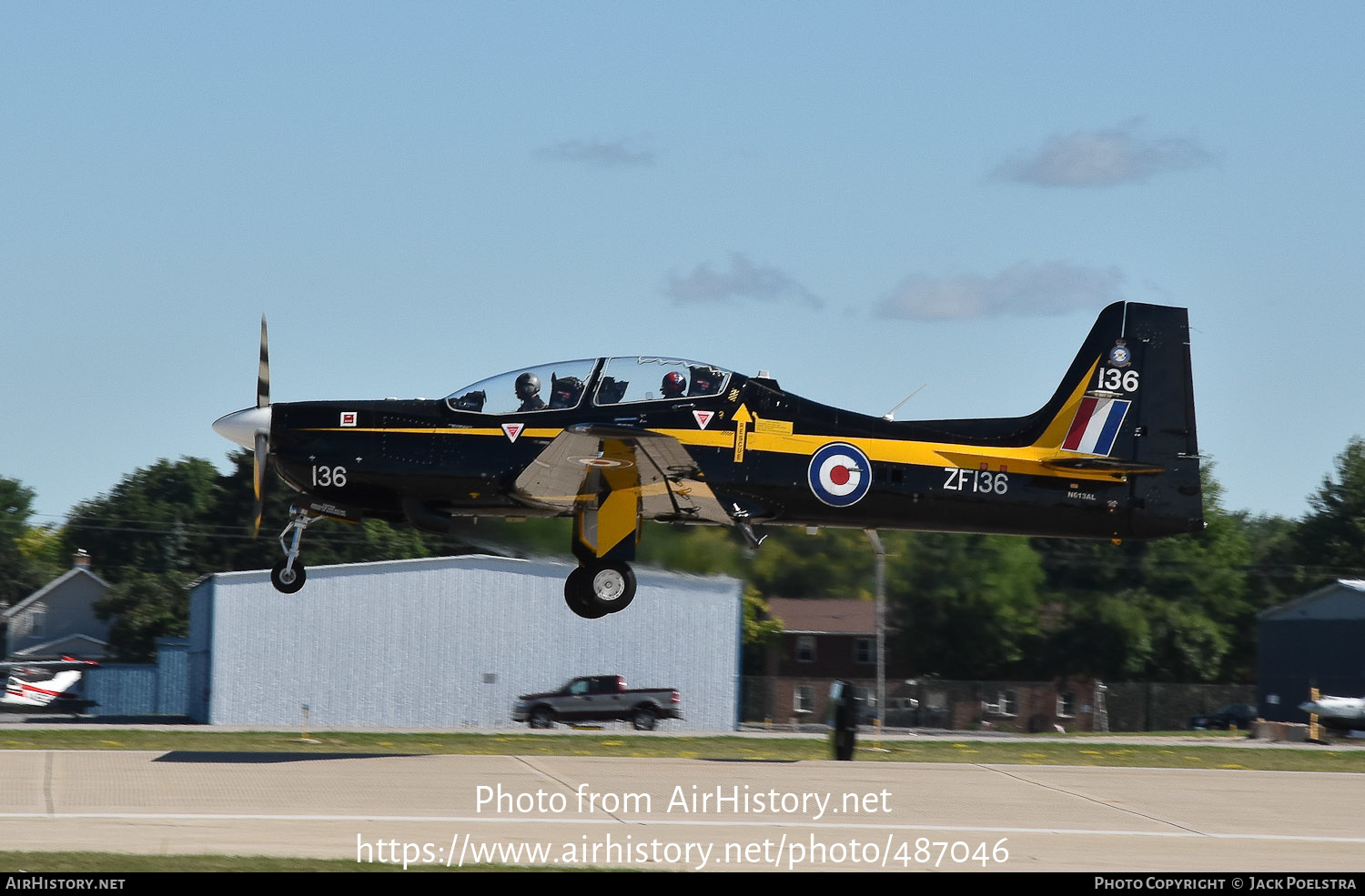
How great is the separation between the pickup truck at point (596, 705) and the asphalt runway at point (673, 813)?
16.9 meters

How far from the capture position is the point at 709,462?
1798 cm

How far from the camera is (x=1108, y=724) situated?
156 feet

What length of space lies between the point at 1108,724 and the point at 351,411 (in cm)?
3527

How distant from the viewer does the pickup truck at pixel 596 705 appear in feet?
120

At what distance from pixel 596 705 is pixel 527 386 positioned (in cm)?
1985

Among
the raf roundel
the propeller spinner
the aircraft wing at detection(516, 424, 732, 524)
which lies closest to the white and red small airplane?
the propeller spinner

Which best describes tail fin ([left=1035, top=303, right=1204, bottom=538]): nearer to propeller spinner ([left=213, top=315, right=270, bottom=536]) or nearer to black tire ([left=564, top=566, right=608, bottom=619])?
black tire ([left=564, top=566, right=608, bottom=619])

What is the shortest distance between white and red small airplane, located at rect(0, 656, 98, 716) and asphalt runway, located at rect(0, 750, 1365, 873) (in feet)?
68.9

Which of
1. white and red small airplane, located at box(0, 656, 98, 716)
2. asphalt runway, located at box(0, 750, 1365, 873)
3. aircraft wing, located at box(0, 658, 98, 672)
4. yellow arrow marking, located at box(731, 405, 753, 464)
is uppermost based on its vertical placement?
yellow arrow marking, located at box(731, 405, 753, 464)

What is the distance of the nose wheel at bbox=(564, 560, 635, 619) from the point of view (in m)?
18.1

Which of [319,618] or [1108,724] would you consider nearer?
[319,618]

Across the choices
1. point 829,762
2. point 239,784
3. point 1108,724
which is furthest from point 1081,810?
point 1108,724
